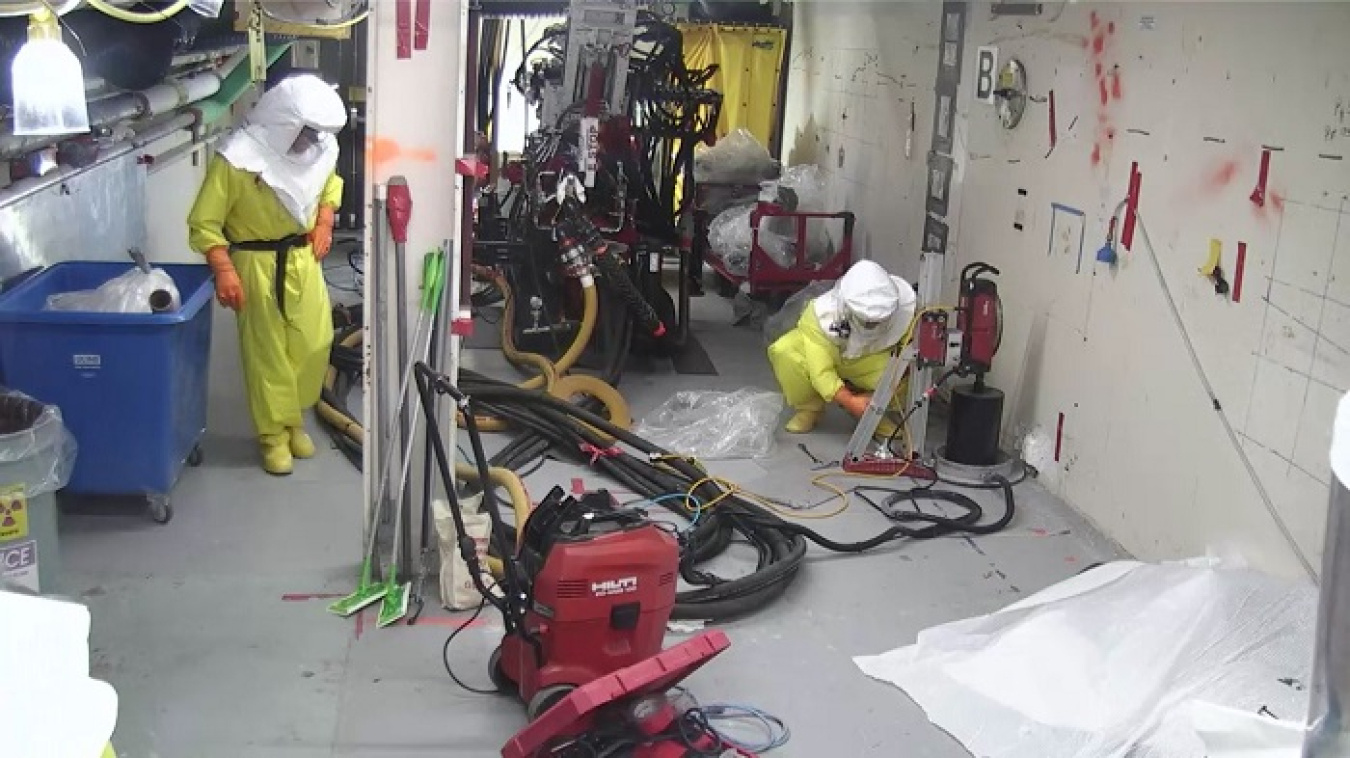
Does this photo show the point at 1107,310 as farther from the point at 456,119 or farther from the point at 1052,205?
the point at 456,119

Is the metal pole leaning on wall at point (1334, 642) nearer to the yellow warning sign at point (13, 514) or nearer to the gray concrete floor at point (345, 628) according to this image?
the gray concrete floor at point (345, 628)

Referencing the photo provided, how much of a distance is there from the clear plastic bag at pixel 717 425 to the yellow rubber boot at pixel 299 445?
1252mm

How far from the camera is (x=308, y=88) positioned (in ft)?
13.6

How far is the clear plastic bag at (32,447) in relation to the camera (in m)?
3.09

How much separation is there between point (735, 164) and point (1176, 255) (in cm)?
421

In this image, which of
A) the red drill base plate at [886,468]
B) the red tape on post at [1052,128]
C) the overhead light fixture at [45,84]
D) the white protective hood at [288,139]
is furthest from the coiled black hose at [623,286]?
the overhead light fixture at [45,84]

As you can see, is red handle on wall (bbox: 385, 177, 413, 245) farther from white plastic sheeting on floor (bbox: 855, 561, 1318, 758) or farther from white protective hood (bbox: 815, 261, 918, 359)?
white protective hood (bbox: 815, 261, 918, 359)

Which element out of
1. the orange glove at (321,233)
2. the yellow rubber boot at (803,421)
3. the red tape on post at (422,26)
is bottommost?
the yellow rubber boot at (803,421)

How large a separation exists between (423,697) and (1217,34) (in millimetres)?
2808

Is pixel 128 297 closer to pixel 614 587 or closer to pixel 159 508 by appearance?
pixel 159 508

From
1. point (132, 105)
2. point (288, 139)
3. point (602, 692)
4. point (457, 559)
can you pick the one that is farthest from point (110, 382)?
point (602, 692)

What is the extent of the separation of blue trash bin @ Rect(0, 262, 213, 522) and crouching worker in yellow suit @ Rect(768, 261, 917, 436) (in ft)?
7.58

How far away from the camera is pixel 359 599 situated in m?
3.45

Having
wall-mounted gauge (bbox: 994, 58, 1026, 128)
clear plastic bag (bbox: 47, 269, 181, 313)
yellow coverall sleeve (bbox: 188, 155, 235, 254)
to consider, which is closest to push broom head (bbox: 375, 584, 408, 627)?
clear plastic bag (bbox: 47, 269, 181, 313)
